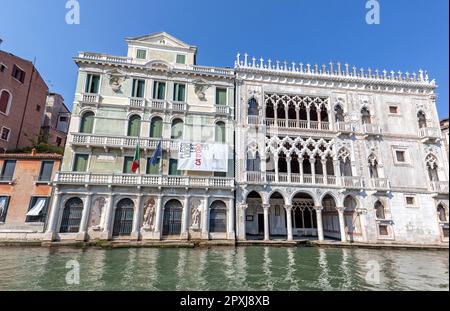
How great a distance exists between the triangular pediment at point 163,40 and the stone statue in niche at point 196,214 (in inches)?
575

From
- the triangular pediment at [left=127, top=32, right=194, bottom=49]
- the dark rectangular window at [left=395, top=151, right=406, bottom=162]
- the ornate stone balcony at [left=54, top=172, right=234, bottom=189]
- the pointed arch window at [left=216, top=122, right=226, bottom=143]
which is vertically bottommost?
the ornate stone balcony at [left=54, top=172, right=234, bottom=189]

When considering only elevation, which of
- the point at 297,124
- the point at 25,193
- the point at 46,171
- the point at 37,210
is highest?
the point at 297,124

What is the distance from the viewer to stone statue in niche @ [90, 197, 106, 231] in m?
16.2

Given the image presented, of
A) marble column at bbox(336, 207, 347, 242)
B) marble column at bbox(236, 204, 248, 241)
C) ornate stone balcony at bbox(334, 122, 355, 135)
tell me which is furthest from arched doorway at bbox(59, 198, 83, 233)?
ornate stone balcony at bbox(334, 122, 355, 135)

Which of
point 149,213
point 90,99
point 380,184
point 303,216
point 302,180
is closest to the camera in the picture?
point 149,213

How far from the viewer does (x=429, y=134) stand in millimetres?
20484

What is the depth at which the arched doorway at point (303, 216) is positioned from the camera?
20617 mm

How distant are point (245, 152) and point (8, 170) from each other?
1888 cm

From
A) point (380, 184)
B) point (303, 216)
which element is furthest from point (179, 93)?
point (380, 184)

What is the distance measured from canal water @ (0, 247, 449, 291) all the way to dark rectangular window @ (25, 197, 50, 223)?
2.66 metres

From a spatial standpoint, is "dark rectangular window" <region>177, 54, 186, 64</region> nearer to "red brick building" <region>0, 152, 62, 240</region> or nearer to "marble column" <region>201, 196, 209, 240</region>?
"marble column" <region>201, 196, 209, 240</region>

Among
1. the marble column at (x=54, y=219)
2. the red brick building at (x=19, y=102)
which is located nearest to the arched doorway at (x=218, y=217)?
the marble column at (x=54, y=219)

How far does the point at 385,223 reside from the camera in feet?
61.3

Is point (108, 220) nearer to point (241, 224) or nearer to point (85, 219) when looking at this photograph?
point (85, 219)
